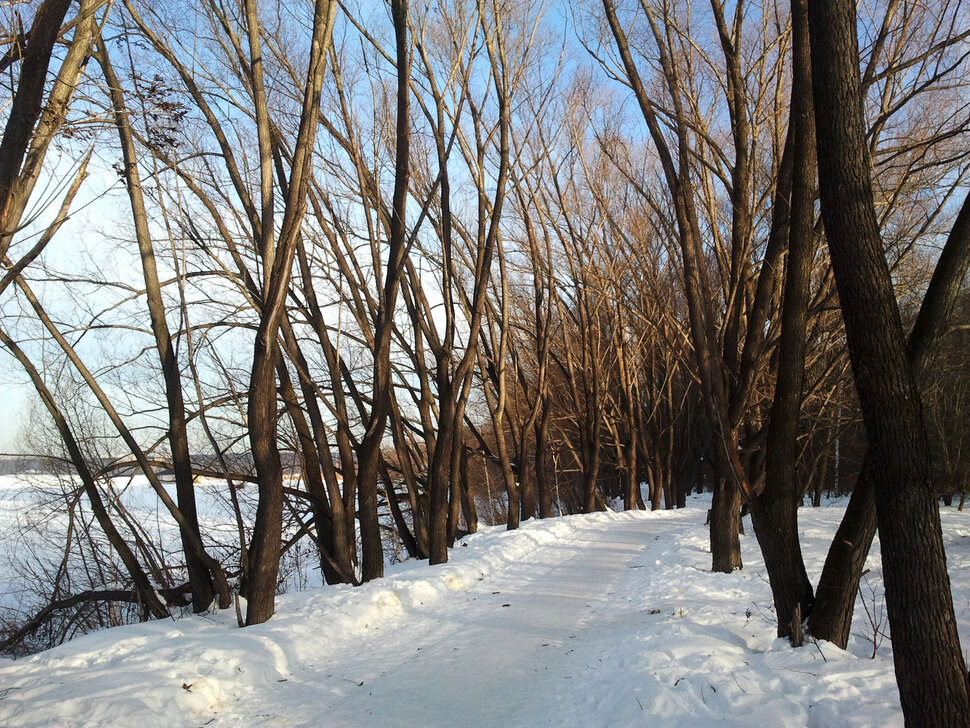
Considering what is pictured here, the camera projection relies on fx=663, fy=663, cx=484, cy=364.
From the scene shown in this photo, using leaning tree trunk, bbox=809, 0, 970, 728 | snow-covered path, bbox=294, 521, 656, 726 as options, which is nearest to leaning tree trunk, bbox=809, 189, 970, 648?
leaning tree trunk, bbox=809, 0, 970, 728

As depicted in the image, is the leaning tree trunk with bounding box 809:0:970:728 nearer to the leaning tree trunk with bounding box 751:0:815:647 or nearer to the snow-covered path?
the leaning tree trunk with bounding box 751:0:815:647

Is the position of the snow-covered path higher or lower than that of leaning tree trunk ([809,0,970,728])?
lower

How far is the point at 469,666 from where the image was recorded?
552 centimetres

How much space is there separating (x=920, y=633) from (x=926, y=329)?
187cm

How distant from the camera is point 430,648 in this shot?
6.15 m

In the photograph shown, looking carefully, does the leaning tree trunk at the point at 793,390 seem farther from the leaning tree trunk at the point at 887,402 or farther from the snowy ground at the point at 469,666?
the leaning tree trunk at the point at 887,402

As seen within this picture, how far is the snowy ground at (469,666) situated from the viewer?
425 cm

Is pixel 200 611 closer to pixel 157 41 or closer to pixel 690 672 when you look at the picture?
pixel 690 672

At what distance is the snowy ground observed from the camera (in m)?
4.25

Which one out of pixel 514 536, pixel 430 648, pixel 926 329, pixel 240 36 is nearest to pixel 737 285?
pixel 926 329

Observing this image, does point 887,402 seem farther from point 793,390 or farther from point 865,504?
point 793,390

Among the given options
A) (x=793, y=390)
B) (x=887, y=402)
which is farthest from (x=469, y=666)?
(x=887, y=402)

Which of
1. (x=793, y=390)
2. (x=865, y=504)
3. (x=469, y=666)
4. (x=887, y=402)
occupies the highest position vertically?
(x=793, y=390)

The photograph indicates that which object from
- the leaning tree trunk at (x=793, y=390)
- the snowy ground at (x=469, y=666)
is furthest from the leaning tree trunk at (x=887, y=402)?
the leaning tree trunk at (x=793, y=390)
